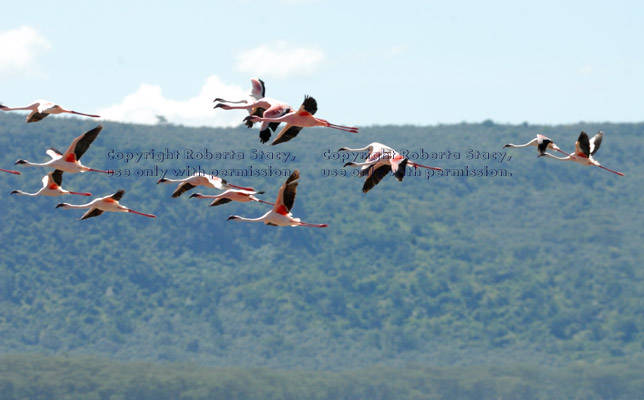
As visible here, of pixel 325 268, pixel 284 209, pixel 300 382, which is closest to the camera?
pixel 284 209

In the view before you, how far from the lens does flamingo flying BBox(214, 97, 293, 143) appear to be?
93.4 feet

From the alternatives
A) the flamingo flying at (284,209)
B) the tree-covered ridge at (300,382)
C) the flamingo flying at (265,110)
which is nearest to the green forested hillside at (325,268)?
the tree-covered ridge at (300,382)

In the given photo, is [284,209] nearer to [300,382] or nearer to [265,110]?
[265,110]

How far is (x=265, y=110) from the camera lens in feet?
98.5

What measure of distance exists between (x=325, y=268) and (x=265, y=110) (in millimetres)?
133653

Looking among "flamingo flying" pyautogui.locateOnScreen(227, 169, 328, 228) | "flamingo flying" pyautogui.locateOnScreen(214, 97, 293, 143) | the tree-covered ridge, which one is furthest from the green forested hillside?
"flamingo flying" pyautogui.locateOnScreen(227, 169, 328, 228)

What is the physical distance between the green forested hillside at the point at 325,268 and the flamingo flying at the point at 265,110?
106 m

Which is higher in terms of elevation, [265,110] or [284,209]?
[265,110]

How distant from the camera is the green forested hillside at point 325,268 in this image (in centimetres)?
14325

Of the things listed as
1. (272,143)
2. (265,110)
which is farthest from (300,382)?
(272,143)

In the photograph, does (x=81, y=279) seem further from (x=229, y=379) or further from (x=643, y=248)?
(x=643, y=248)

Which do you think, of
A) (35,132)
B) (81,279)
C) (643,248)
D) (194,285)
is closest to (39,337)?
(81,279)

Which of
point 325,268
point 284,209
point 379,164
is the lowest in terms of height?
point 325,268

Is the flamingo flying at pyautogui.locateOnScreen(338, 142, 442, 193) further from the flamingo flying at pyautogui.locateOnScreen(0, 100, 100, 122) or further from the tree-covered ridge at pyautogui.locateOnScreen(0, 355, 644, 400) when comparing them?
the tree-covered ridge at pyautogui.locateOnScreen(0, 355, 644, 400)
